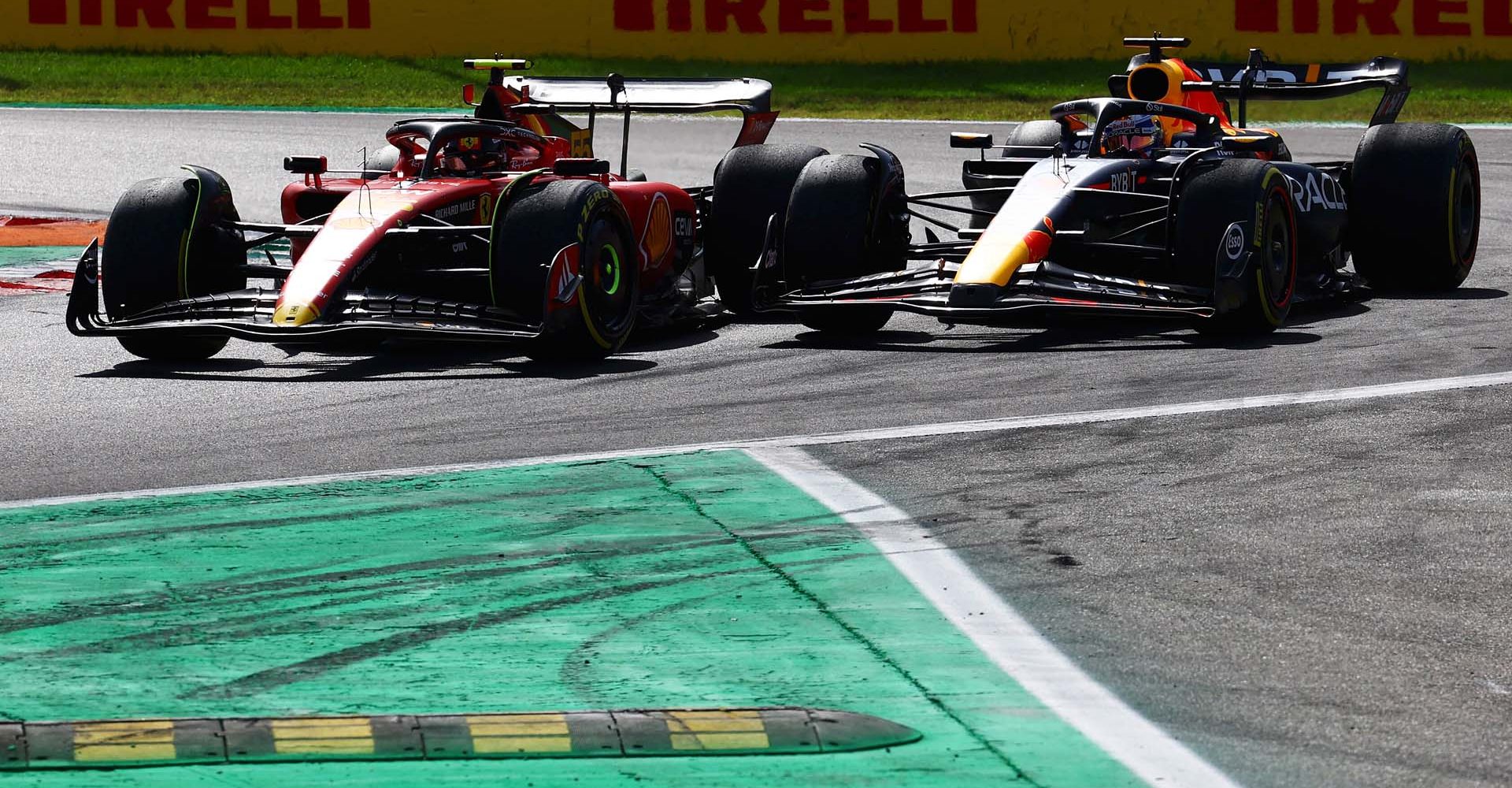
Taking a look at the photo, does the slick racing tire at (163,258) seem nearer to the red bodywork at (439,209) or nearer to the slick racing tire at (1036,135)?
the red bodywork at (439,209)

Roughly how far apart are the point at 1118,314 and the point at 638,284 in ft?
7.70

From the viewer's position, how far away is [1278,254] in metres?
10.1

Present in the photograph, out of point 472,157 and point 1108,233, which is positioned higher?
point 472,157

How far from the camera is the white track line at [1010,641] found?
3.90 metres

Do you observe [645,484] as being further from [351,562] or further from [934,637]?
[934,637]

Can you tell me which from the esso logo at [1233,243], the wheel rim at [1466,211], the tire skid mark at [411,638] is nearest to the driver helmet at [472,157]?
the esso logo at [1233,243]

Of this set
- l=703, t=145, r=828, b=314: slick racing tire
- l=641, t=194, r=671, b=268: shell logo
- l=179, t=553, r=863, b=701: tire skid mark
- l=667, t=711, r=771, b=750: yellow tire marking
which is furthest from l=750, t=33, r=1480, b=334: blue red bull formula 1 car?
l=667, t=711, r=771, b=750: yellow tire marking

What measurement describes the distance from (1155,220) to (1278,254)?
61 centimetres

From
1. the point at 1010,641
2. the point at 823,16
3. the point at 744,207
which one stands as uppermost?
the point at 823,16

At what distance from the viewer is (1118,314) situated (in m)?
9.52

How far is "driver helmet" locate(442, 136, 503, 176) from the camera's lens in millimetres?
10625

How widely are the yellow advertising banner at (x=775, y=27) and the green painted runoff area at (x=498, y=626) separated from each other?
2032 cm

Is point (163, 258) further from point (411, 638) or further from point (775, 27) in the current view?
point (775, 27)

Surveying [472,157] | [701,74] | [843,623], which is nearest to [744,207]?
[472,157]
